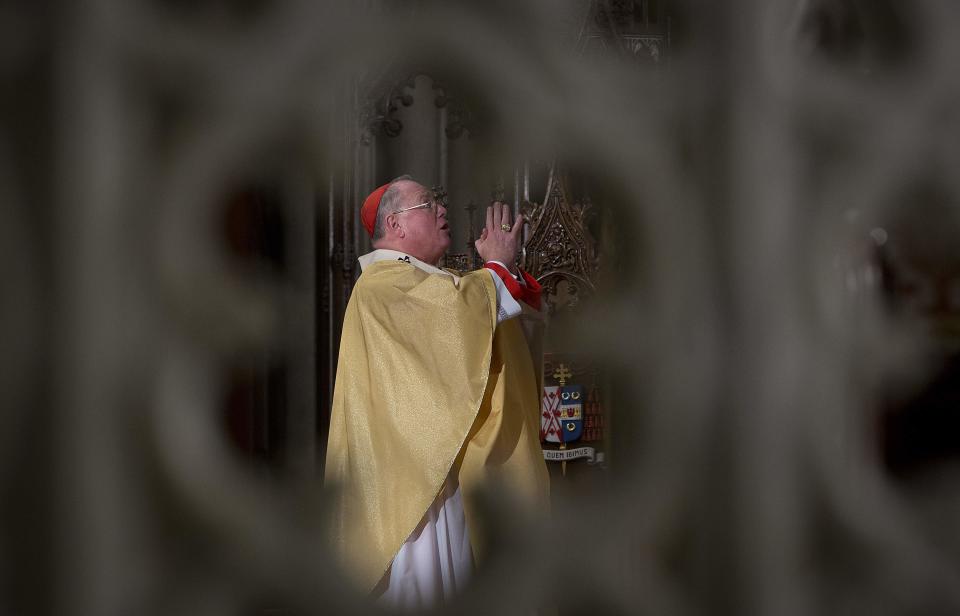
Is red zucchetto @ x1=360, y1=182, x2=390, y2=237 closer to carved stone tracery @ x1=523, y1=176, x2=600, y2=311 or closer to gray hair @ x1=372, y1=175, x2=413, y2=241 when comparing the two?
gray hair @ x1=372, y1=175, x2=413, y2=241

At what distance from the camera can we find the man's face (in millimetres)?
2018

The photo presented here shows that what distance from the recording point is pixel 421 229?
2.03 m

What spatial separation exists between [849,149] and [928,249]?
0.28 feet

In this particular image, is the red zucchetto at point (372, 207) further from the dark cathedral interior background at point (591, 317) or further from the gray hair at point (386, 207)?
the dark cathedral interior background at point (591, 317)

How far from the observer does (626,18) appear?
3143 mm

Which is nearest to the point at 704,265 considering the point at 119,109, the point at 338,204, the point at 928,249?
the point at 928,249

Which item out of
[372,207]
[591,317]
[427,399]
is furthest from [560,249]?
[591,317]

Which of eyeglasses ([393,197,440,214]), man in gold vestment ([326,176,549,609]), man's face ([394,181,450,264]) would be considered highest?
eyeglasses ([393,197,440,214])

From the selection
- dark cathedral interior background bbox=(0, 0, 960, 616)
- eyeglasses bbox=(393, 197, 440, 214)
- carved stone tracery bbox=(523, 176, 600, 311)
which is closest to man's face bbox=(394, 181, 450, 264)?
eyeglasses bbox=(393, 197, 440, 214)

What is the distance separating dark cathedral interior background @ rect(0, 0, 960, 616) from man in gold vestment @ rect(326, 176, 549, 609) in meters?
1.32

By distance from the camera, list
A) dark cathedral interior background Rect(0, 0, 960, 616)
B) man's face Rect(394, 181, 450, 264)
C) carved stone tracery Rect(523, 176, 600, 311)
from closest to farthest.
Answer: dark cathedral interior background Rect(0, 0, 960, 616) < man's face Rect(394, 181, 450, 264) < carved stone tracery Rect(523, 176, 600, 311)

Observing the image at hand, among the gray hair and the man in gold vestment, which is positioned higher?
the gray hair

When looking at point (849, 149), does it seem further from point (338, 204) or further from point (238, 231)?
point (338, 204)

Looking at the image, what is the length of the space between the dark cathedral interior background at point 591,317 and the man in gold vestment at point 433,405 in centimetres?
132
